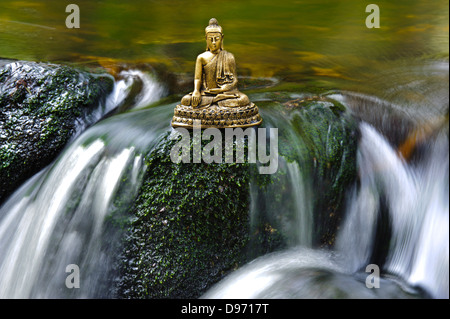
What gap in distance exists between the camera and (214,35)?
3.21 metres

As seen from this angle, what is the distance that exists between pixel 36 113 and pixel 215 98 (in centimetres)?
175

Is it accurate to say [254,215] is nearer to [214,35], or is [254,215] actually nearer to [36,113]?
[214,35]

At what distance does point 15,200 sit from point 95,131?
86 cm

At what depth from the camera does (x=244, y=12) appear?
5.87 m

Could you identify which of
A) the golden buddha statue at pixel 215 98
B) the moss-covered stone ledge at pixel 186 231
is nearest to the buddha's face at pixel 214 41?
the golden buddha statue at pixel 215 98

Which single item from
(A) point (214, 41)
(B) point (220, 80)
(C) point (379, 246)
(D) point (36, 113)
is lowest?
(C) point (379, 246)

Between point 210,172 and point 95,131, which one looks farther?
point 95,131

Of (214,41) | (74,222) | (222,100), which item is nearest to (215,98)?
(222,100)

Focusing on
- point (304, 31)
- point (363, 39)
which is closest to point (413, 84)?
point (363, 39)

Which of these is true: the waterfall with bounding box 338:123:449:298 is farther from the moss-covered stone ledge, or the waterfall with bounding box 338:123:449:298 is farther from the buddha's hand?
the buddha's hand

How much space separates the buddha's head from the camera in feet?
10.4

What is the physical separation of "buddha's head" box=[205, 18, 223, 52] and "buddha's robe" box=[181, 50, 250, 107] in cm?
6

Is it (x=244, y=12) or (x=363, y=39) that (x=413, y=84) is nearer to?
(x=363, y=39)

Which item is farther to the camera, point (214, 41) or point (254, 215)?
point (214, 41)
